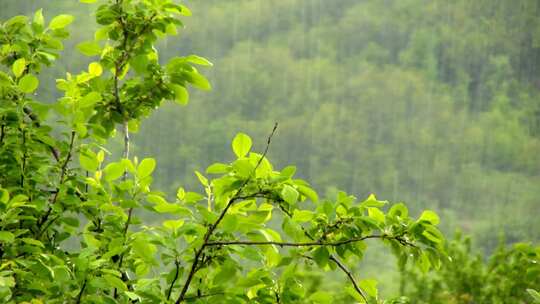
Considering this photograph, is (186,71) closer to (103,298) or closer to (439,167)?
(103,298)

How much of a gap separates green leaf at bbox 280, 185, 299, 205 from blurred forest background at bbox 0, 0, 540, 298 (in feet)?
108

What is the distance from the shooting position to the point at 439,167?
135 ft

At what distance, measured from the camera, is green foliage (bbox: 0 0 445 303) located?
117 cm

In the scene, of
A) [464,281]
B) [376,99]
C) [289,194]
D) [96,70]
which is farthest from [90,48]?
[376,99]

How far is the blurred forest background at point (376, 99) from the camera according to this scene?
127 ft

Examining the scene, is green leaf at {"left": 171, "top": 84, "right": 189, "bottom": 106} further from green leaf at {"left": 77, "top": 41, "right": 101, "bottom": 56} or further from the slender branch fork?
the slender branch fork

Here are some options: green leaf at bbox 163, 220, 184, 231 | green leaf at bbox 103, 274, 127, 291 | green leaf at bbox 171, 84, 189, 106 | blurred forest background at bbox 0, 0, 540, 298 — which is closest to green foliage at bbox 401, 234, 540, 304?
green leaf at bbox 171, 84, 189, 106

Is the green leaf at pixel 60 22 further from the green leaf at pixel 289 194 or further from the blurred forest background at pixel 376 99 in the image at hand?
the blurred forest background at pixel 376 99

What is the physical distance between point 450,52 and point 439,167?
925cm

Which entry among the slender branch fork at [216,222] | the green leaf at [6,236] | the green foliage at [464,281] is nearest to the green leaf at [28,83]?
the green leaf at [6,236]

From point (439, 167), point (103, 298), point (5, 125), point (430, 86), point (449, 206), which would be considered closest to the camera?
point (103, 298)

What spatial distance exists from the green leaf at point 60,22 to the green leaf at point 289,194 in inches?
26.3

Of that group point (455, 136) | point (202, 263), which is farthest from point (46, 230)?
point (455, 136)

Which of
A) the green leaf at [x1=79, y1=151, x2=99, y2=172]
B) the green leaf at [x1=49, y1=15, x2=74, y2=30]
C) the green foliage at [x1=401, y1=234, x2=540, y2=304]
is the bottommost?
the green foliage at [x1=401, y1=234, x2=540, y2=304]
